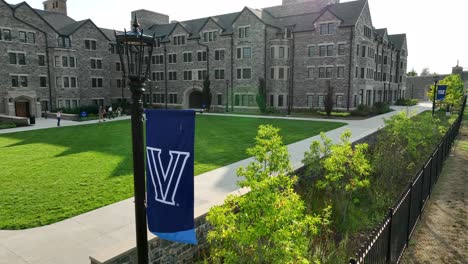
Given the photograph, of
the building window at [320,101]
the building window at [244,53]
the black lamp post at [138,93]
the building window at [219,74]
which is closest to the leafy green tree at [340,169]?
the black lamp post at [138,93]

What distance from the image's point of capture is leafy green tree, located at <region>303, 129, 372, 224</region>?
9.58 meters

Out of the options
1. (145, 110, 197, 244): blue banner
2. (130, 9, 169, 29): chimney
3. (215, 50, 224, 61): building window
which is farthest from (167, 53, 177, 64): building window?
(145, 110, 197, 244): blue banner

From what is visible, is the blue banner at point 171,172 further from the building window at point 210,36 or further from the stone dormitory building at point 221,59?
the building window at point 210,36

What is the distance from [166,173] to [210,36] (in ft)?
147

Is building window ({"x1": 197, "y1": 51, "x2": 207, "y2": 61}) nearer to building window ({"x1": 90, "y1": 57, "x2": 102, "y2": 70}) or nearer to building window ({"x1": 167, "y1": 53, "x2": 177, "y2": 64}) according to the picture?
building window ({"x1": 167, "y1": 53, "x2": 177, "y2": 64})

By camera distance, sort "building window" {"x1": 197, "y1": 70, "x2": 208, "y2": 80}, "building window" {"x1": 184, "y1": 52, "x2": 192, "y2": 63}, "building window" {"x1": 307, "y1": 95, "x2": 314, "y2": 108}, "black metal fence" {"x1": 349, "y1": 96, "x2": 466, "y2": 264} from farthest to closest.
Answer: "building window" {"x1": 184, "y1": 52, "x2": 192, "y2": 63} → "building window" {"x1": 197, "y1": 70, "x2": 208, "y2": 80} → "building window" {"x1": 307, "y1": 95, "x2": 314, "y2": 108} → "black metal fence" {"x1": 349, "y1": 96, "x2": 466, "y2": 264}

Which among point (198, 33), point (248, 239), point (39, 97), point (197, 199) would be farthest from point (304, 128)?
point (39, 97)

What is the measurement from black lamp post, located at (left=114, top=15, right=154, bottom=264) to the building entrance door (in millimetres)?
40528

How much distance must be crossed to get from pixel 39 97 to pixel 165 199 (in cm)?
4181

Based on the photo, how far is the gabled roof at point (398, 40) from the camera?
61.3m

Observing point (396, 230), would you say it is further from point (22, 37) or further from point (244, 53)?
point (22, 37)

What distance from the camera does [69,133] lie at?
79.4 ft

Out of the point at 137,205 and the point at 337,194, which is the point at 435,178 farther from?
the point at 137,205

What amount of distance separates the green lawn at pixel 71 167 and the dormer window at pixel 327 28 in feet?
68.4
